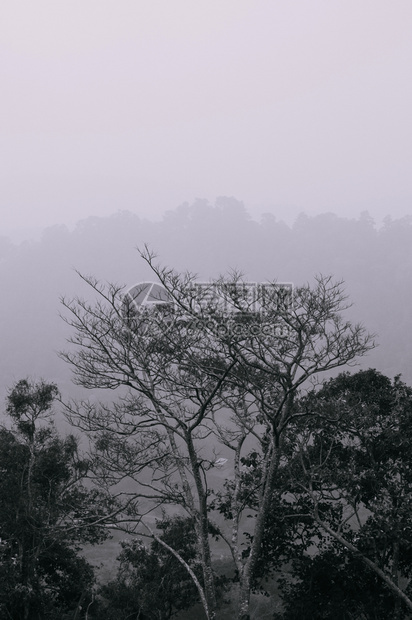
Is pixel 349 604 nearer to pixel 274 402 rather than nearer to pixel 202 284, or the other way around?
pixel 274 402

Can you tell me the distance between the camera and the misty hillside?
8481 centimetres

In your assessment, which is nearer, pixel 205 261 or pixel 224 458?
pixel 224 458

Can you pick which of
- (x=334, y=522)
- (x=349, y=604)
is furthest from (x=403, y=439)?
(x=349, y=604)

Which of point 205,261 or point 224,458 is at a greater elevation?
point 205,261

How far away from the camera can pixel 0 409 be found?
60.6 m

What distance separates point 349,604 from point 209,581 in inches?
182

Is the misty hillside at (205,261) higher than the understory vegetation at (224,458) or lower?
higher

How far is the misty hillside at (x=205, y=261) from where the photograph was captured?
8481 cm

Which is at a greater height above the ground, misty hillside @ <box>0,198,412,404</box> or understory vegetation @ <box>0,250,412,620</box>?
misty hillside @ <box>0,198,412,404</box>

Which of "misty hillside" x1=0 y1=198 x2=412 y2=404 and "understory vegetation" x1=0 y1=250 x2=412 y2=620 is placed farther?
"misty hillside" x1=0 y1=198 x2=412 y2=404

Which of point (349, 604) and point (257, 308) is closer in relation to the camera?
point (257, 308)

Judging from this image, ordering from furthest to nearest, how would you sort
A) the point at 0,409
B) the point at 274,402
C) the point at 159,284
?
the point at 0,409
the point at 274,402
the point at 159,284

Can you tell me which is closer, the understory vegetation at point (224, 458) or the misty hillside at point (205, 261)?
the understory vegetation at point (224, 458)

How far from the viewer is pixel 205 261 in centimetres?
11100
